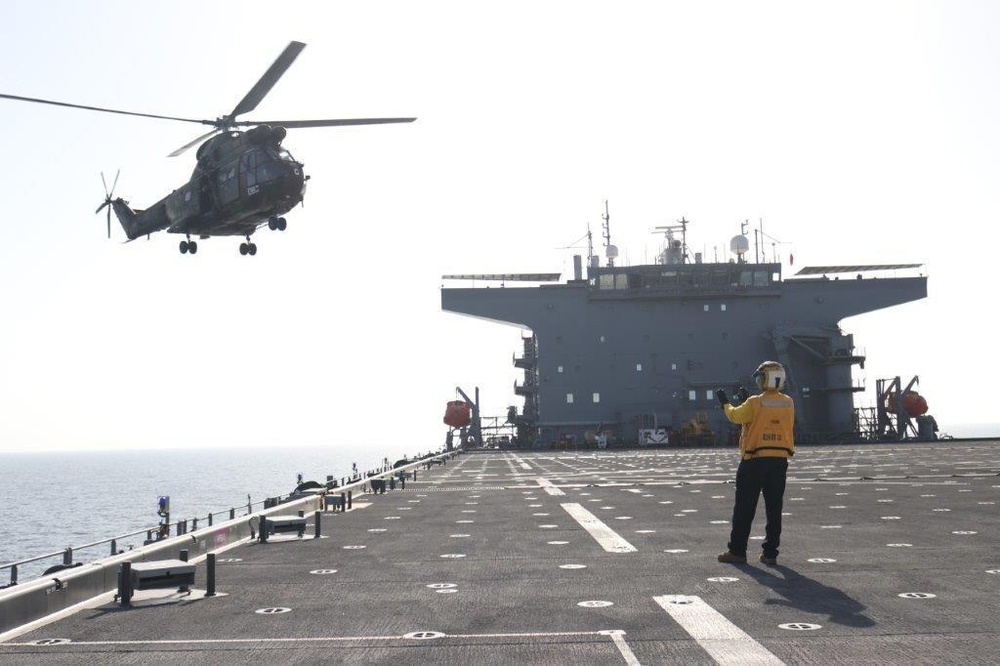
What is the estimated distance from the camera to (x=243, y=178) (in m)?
30.0

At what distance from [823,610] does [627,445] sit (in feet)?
189

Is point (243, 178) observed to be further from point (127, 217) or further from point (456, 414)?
point (456, 414)

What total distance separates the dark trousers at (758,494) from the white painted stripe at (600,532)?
1832 mm

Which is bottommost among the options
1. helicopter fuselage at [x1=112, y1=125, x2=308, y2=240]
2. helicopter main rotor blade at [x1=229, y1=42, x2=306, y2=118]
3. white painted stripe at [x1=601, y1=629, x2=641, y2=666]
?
white painted stripe at [x1=601, y1=629, x2=641, y2=666]

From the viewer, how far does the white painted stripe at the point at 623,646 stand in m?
6.17

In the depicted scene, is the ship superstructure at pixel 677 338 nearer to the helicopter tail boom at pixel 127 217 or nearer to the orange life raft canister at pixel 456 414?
the orange life raft canister at pixel 456 414

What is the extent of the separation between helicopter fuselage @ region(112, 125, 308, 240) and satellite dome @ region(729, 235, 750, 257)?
47030mm

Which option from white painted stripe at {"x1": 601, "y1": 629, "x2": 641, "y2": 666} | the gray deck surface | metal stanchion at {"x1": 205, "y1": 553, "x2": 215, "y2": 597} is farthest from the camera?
metal stanchion at {"x1": 205, "y1": 553, "x2": 215, "y2": 597}

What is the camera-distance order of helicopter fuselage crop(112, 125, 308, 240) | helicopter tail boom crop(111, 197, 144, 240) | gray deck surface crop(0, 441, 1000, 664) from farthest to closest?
helicopter tail boom crop(111, 197, 144, 240), helicopter fuselage crop(112, 125, 308, 240), gray deck surface crop(0, 441, 1000, 664)

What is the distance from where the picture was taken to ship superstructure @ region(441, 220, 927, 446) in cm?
6669

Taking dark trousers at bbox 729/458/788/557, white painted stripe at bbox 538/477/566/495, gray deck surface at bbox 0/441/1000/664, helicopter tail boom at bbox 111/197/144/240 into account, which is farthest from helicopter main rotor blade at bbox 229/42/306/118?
dark trousers at bbox 729/458/788/557

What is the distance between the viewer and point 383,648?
682 centimetres

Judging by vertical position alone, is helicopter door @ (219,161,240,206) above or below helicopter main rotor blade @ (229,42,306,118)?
below

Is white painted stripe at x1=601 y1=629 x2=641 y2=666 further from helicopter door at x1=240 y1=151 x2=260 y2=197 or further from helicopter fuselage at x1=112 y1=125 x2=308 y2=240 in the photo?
helicopter door at x1=240 y1=151 x2=260 y2=197
